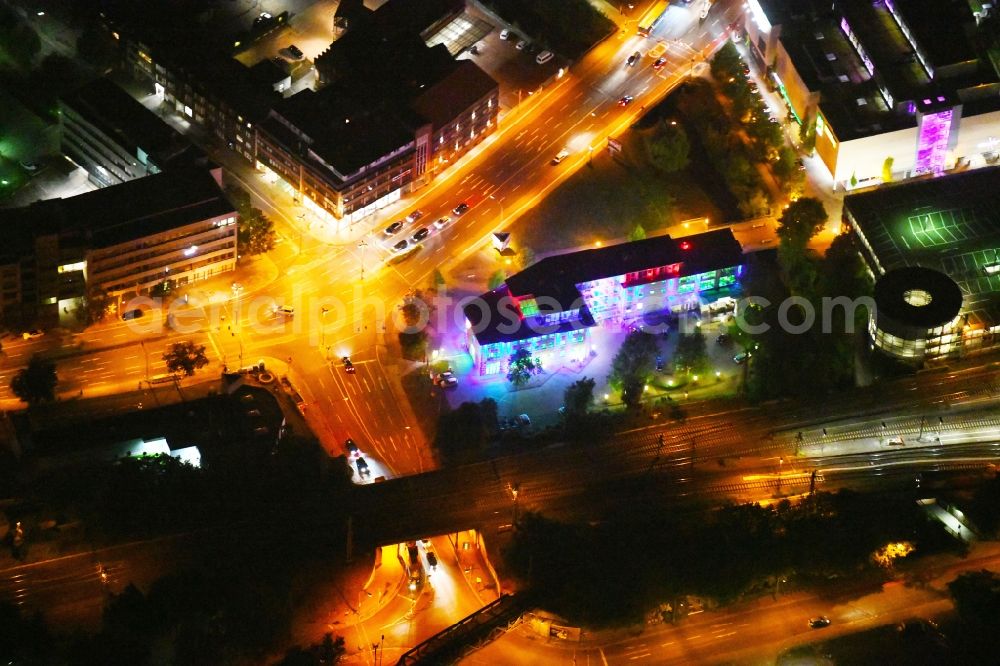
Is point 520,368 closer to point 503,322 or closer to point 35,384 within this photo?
point 503,322

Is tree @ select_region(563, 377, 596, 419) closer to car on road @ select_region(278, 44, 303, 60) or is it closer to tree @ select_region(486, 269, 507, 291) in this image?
tree @ select_region(486, 269, 507, 291)

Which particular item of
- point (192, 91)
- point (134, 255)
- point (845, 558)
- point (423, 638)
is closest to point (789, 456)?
point (845, 558)

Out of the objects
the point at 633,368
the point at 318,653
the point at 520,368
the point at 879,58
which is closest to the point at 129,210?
the point at 520,368

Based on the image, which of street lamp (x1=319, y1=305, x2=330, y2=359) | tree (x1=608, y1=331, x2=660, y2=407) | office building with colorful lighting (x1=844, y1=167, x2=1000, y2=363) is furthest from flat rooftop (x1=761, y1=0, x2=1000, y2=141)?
street lamp (x1=319, y1=305, x2=330, y2=359)

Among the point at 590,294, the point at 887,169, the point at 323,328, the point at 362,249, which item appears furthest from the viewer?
the point at 887,169

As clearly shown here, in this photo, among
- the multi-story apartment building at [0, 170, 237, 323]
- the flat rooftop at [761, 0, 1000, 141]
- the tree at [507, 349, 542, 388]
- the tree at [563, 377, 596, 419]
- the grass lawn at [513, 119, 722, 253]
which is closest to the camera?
the tree at [563, 377, 596, 419]

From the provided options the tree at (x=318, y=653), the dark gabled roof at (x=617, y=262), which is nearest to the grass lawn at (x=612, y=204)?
the dark gabled roof at (x=617, y=262)
